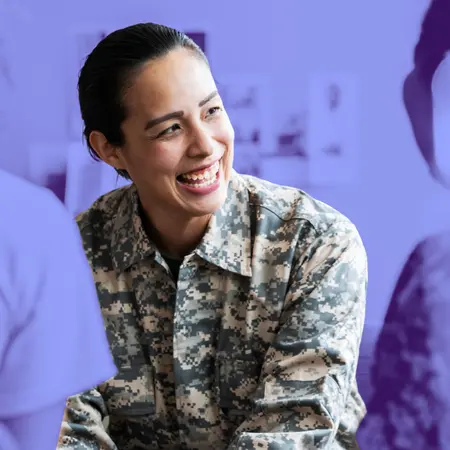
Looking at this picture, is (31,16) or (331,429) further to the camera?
(31,16)

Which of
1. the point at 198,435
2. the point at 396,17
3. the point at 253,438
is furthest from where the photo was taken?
the point at 396,17

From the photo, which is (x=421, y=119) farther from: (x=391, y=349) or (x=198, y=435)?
(x=198, y=435)

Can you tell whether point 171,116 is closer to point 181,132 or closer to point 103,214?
point 181,132

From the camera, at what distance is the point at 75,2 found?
192 centimetres

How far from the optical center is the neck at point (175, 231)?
4.72 ft

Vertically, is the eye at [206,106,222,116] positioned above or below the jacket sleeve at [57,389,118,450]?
above

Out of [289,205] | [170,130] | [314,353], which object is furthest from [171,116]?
[314,353]

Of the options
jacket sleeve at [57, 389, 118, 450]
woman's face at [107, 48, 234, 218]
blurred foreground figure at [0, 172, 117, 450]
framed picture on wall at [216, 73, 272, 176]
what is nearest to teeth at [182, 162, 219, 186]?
woman's face at [107, 48, 234, 218]

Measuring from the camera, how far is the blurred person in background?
1.91 metres

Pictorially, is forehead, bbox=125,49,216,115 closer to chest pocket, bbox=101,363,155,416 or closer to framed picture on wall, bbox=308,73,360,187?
chest pocket, bbox=101,363,155,416

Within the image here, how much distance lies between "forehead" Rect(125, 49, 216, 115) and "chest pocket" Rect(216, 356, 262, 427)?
0.43 meters

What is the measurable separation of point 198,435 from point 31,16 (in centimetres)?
105

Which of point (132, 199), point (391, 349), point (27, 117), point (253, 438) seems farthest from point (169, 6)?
point (253, 438)

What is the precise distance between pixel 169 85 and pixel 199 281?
13.0 inches
